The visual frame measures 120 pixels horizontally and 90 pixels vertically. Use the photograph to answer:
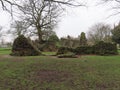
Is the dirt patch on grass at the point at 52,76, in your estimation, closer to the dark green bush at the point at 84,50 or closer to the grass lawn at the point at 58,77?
the grass lawn at the point at 58,77

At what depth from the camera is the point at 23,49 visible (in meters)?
21.8

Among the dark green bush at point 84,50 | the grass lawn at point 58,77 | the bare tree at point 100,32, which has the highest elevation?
the bare tree at point 100,32

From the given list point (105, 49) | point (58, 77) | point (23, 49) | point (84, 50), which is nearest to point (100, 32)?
point (105, 49)

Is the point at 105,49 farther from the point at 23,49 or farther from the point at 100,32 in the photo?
the point at 100,32

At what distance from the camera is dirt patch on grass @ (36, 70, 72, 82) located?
9641mm

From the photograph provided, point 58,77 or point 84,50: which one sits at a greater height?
point 84,50

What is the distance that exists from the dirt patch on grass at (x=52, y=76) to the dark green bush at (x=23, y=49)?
10.7 m

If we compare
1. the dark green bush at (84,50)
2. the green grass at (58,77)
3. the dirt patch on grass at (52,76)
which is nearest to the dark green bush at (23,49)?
the dark green bush at (84,50)

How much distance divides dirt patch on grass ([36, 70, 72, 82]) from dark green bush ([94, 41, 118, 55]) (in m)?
12.6

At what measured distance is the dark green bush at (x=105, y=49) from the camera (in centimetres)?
2284

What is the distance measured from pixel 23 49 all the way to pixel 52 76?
1214 centimetres

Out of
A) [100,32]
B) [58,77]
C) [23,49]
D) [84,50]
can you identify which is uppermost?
[100,32]

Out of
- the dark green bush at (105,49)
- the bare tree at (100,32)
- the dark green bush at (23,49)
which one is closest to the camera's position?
the dark green bush at (23,49)

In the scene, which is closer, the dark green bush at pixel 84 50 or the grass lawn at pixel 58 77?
the grass lawn at pixel 58 77
